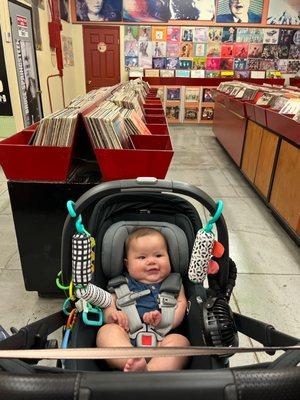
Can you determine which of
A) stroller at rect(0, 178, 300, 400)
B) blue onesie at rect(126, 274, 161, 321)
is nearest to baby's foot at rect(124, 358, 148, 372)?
stroller at rect(0, 178, 300, 400)

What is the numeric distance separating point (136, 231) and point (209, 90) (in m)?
7.48

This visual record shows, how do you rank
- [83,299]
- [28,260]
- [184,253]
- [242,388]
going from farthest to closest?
1. [28,260]
2. [184,253]
3. [83,299]
4. [242,388]

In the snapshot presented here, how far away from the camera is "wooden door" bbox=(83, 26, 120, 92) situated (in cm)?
777

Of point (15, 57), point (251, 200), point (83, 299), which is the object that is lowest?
point (251, 200)

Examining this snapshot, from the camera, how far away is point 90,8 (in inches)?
298

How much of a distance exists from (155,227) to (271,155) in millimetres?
2395

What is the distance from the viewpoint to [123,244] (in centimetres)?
128

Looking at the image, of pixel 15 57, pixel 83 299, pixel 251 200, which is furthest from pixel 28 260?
pixel 15 57

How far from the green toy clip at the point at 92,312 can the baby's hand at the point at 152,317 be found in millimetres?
177

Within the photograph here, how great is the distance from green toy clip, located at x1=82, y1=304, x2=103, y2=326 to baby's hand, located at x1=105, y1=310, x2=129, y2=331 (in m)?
0.03

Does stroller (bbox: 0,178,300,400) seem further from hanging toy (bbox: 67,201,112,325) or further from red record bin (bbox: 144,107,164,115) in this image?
red record bin (bbox: 144,107,164,115)

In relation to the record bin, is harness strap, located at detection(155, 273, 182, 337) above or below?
below

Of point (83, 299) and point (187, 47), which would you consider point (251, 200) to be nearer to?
point (83, 299)

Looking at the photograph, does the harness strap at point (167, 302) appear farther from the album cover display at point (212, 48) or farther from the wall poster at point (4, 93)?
the album cover display at point (212, 48)
